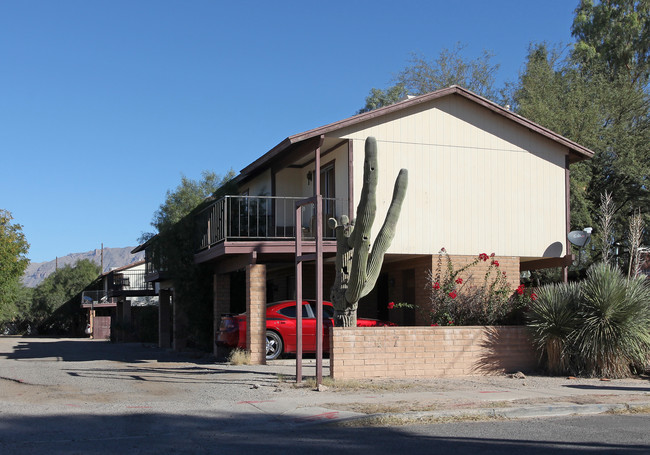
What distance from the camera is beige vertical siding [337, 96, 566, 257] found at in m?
18.2

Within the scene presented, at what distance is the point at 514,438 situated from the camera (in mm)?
8180

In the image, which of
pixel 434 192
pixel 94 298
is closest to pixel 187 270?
pixel 434 192

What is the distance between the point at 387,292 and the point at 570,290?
7457 mm

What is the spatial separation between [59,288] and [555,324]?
179 feet

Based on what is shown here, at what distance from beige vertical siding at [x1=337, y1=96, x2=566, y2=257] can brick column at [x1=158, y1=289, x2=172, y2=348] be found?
11546 mm

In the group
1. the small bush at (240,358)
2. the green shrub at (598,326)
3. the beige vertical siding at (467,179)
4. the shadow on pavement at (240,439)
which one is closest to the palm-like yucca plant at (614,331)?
the green shrub at (598,326)

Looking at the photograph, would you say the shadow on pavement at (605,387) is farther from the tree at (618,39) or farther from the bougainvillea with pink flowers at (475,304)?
the tree at (618,39)

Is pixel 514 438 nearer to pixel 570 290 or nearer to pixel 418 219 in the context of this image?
pixel 570 290

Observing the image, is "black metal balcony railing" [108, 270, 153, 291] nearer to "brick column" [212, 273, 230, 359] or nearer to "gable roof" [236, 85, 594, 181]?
"brick column" [212, 273, 230, 359]

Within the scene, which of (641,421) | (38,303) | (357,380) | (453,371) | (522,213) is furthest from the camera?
(38,303)

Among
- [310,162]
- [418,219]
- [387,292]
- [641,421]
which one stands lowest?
[641,421]

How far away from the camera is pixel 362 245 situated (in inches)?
519

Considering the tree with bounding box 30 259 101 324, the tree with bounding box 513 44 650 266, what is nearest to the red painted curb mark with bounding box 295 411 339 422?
the tree with bounding box 513 44 650 266

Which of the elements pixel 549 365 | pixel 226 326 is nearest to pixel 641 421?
pixel 549 365
